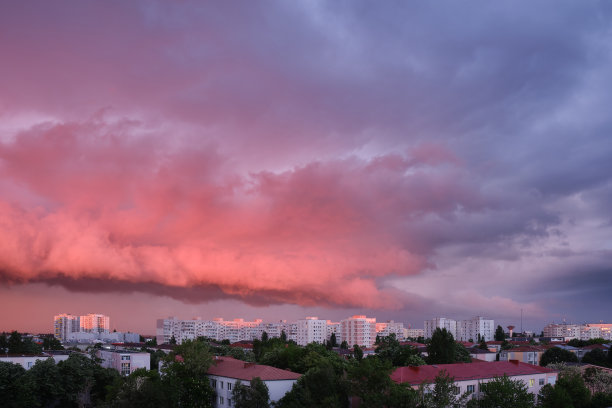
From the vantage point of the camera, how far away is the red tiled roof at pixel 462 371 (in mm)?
40531

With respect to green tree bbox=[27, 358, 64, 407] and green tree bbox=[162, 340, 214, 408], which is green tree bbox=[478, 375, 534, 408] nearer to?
green tree bbox=[162, 340, 214, 408]

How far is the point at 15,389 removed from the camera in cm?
4453

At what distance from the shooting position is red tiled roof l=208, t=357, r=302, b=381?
39.2m

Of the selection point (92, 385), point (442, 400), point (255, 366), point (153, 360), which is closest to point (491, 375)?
point (442, 400)

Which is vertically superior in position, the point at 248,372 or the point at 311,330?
the point at 248,372

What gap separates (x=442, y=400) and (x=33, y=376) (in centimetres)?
3472

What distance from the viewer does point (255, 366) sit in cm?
4203

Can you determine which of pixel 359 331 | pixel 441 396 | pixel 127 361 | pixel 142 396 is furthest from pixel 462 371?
pixel 359 331

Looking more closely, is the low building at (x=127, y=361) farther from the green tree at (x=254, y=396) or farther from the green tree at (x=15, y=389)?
the green tree at (x=254, y=396)

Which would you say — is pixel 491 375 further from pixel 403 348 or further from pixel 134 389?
pixel 134 389

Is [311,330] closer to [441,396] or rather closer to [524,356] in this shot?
[524,356]

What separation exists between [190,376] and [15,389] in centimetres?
1503

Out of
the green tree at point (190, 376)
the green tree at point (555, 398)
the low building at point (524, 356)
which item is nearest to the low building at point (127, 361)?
the green tree at point (190, 376)

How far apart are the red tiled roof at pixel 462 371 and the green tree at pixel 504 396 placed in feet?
7.45
